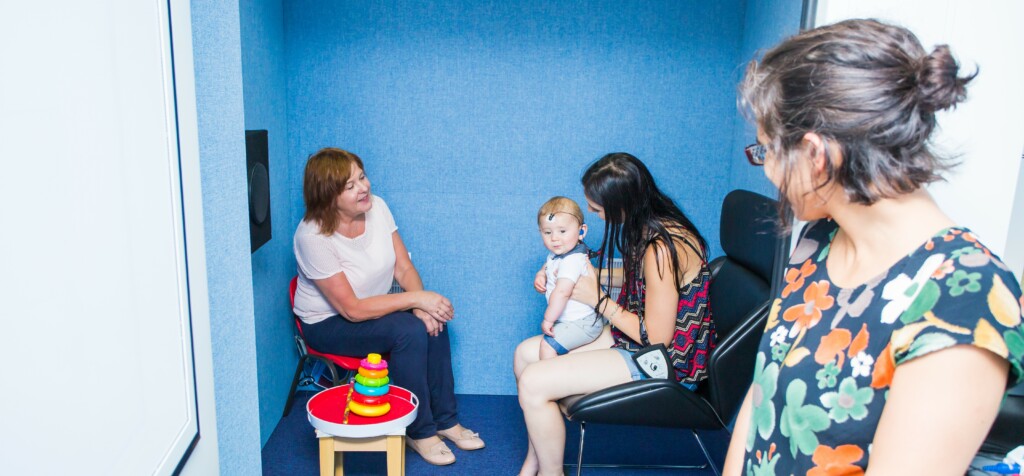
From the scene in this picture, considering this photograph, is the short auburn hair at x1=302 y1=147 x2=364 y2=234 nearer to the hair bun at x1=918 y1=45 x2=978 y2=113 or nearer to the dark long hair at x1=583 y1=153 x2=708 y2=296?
the dark long hair at x1=583 y1=153 x2=708 y2=296

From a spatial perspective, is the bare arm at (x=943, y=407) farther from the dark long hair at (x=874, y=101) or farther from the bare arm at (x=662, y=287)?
the bare arm at (x=662, y=287)

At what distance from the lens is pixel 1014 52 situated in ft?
4.57

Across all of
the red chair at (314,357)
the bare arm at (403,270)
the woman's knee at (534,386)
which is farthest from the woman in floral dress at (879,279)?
the bare arm at (403,270)

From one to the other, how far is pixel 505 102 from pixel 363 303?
3.74 feet

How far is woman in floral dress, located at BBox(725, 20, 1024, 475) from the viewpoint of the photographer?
34.8 inches

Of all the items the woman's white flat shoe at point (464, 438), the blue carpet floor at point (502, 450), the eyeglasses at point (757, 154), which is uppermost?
the eyeglasses at point (757, 154)

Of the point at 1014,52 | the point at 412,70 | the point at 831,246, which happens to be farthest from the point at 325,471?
the point at 1014,52

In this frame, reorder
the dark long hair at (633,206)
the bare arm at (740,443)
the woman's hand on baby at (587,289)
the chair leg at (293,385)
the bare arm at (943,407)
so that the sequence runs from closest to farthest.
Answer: the bare arm at (943,407) → the bare arm at (740,443) → the dark long hair at (633,206) → the woman's hand on baby at (587,289) → the chair leg at (293,385)

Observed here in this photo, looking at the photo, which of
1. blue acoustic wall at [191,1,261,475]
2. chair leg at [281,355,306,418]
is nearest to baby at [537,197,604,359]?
chair leg at [281,355,306,418]

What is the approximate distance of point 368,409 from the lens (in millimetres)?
2594

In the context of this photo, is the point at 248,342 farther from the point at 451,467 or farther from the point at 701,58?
the point at 701,58

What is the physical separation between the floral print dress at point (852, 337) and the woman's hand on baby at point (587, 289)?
1441mm

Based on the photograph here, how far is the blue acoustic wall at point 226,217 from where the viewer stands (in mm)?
1400

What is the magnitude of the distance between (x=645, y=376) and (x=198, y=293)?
160 cm
